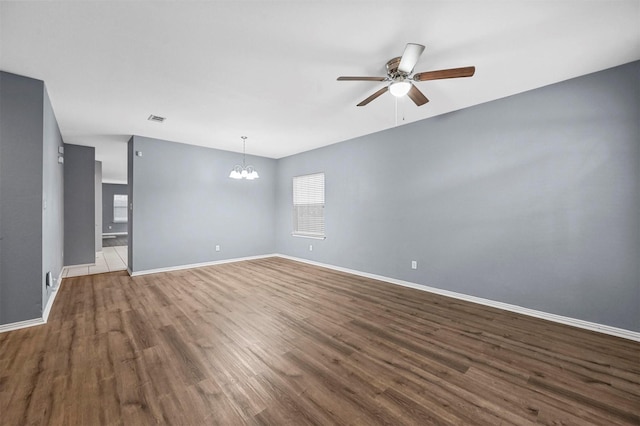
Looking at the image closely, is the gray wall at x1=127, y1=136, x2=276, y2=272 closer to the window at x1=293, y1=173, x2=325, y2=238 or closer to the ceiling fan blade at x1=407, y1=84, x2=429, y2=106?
the window at x1=293, y1=173, x2=325, y2=238

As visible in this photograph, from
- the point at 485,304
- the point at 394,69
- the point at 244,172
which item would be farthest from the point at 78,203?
the point at 485,304

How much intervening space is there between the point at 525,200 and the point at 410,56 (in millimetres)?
2477

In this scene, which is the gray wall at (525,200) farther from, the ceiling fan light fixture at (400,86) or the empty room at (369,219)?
the ceiling fan light fixture at (400,86)

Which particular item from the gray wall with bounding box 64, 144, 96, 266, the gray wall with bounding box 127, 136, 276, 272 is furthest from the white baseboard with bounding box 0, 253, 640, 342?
the gray wall with bounding box 64, 144, 96, 266

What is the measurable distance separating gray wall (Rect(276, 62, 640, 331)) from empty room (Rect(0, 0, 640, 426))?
0.06 ft

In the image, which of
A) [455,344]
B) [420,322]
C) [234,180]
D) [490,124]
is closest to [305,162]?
[234,180]

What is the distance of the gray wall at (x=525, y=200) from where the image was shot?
270 centimetres

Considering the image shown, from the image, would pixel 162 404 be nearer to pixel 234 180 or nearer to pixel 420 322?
pixel 420 322

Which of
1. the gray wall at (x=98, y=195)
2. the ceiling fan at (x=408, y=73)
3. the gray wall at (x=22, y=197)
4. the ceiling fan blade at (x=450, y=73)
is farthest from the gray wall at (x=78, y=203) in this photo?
the ceiling fan blade at (x=450, y=73)

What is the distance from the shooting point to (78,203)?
Answer: 575 centimetres

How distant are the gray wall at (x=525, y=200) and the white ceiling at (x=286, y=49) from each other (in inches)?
14.9

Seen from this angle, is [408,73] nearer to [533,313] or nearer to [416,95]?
[416,95]

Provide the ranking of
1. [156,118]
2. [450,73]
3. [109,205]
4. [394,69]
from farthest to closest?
[109,205] < [156,118] < [394,69] < [450,73]

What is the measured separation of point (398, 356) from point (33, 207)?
4.16 meters
